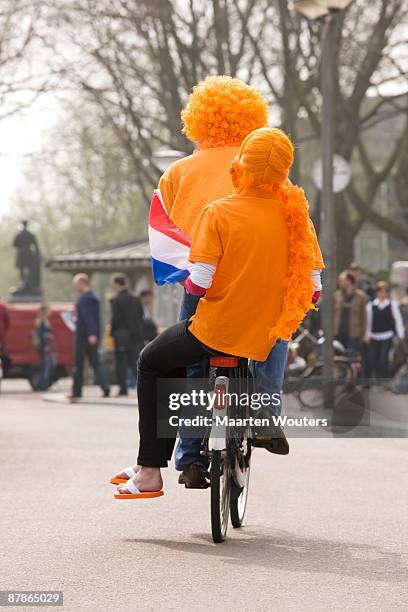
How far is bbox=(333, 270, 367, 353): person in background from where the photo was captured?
2080 cm

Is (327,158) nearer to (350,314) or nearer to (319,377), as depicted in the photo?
(319,377)

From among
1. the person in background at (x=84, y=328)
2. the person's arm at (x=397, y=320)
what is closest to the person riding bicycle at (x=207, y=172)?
the person in background at (x=84, y=328)

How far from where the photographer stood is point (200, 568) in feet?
21.6

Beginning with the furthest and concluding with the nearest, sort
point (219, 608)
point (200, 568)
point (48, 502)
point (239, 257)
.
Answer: point (48, 502) < point (239, 257) < point (200, 568) < point (219, 608)

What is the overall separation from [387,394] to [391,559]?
13168 mm

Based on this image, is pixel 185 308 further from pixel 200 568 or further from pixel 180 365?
pixel 200 568

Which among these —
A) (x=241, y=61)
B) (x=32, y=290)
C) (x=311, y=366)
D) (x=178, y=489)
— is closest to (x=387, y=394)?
(x=311, y=366)

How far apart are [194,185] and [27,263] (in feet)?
101

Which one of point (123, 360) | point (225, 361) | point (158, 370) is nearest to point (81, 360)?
point (123, 360)

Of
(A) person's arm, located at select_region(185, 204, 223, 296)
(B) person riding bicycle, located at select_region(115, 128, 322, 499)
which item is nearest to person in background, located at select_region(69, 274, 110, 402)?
(B) person riding bicycle, located at select_region(115, 128, 322, 499)

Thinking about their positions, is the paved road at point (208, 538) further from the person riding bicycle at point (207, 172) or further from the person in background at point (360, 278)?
the person in background at point (360, 278)

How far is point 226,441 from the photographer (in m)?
7.30

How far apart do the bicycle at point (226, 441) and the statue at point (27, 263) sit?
30.6 meters

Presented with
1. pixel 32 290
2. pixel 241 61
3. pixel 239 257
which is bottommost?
pixel 32 290
